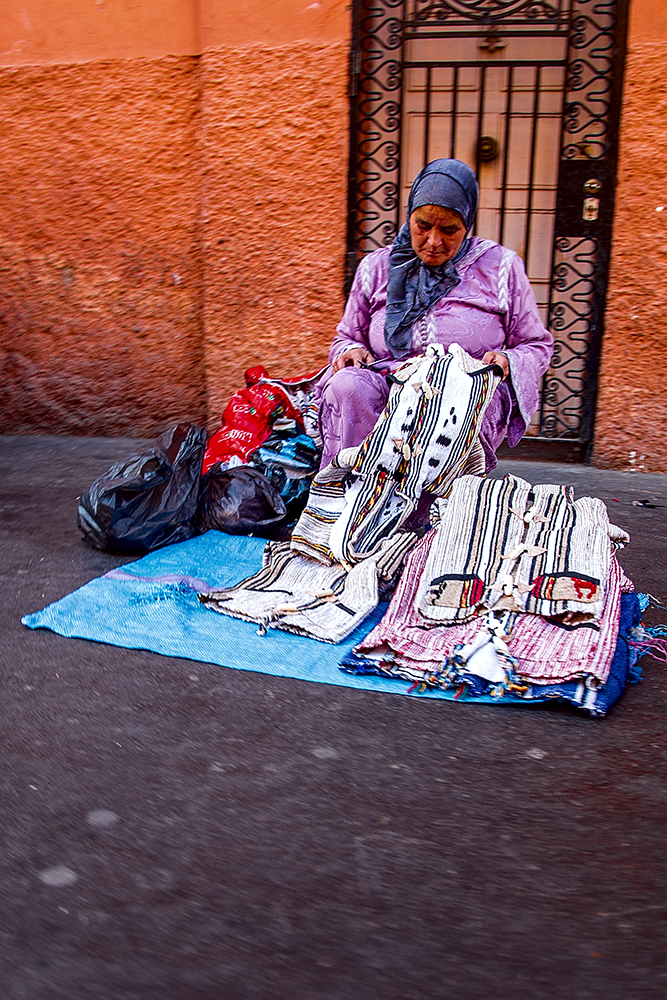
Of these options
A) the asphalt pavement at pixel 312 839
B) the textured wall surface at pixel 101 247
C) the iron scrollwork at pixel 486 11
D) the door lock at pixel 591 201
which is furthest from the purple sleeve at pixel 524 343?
the textured wall surface at pixel 101 247

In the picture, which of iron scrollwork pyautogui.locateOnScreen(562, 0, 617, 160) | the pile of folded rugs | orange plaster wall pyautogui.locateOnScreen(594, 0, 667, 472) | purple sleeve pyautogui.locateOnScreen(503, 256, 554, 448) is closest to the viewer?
the pile of folded rugs

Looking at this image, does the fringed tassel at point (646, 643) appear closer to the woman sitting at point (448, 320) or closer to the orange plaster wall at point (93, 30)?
the woman sitting at point (448, 320)

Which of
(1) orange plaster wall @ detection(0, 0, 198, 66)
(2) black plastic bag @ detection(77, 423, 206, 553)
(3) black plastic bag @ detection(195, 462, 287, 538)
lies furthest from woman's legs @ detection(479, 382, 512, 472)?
(1) orange plaster wall @ detection(0, 0, 198, 66)

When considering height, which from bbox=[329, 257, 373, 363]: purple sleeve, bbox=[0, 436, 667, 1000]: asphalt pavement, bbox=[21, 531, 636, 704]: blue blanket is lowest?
bbox=[0, 436, 667, 1000]: asphalt pavement

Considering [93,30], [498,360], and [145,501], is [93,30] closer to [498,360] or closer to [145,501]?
[145,501]

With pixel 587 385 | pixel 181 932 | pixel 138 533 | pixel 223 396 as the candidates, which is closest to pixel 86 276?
pixel 223 396

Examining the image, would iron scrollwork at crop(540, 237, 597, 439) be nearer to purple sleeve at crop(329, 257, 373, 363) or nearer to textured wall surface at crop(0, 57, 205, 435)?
purple sleeve at crop(329, 257, 373, 363)

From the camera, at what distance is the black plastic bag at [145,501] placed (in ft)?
11.1

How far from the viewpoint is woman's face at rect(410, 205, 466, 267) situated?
130 inches

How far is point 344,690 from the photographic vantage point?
2.40 meters

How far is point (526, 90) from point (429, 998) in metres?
4.71

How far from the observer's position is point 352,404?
3.36 meters

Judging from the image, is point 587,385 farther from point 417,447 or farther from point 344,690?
point 344,690

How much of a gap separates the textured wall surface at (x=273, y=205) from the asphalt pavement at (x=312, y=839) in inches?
118
